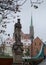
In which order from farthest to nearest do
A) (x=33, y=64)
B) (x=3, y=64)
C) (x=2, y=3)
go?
(x=33, y=64)
(x=3, y=64)
(x=2, y=3)

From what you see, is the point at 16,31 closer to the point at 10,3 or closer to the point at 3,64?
the point at 3,64

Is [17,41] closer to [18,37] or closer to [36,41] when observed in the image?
[18,37]

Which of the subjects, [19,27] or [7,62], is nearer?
[7,62]

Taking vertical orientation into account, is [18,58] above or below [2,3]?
below

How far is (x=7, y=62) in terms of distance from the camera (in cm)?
1166

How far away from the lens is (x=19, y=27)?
84.0 feet

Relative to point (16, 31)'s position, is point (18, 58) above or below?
below

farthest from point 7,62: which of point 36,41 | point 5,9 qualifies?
point 36,41

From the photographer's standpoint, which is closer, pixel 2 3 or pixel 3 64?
pixel 2 3

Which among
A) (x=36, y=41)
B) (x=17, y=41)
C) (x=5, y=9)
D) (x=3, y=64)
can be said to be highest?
(x=5, y=9)

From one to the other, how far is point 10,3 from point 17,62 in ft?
54.7

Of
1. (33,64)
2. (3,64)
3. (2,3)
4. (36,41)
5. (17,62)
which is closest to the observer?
(2,3)

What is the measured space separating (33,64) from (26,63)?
108 inches

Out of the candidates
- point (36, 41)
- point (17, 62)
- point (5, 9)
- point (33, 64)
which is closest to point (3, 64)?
point (5, 9)
